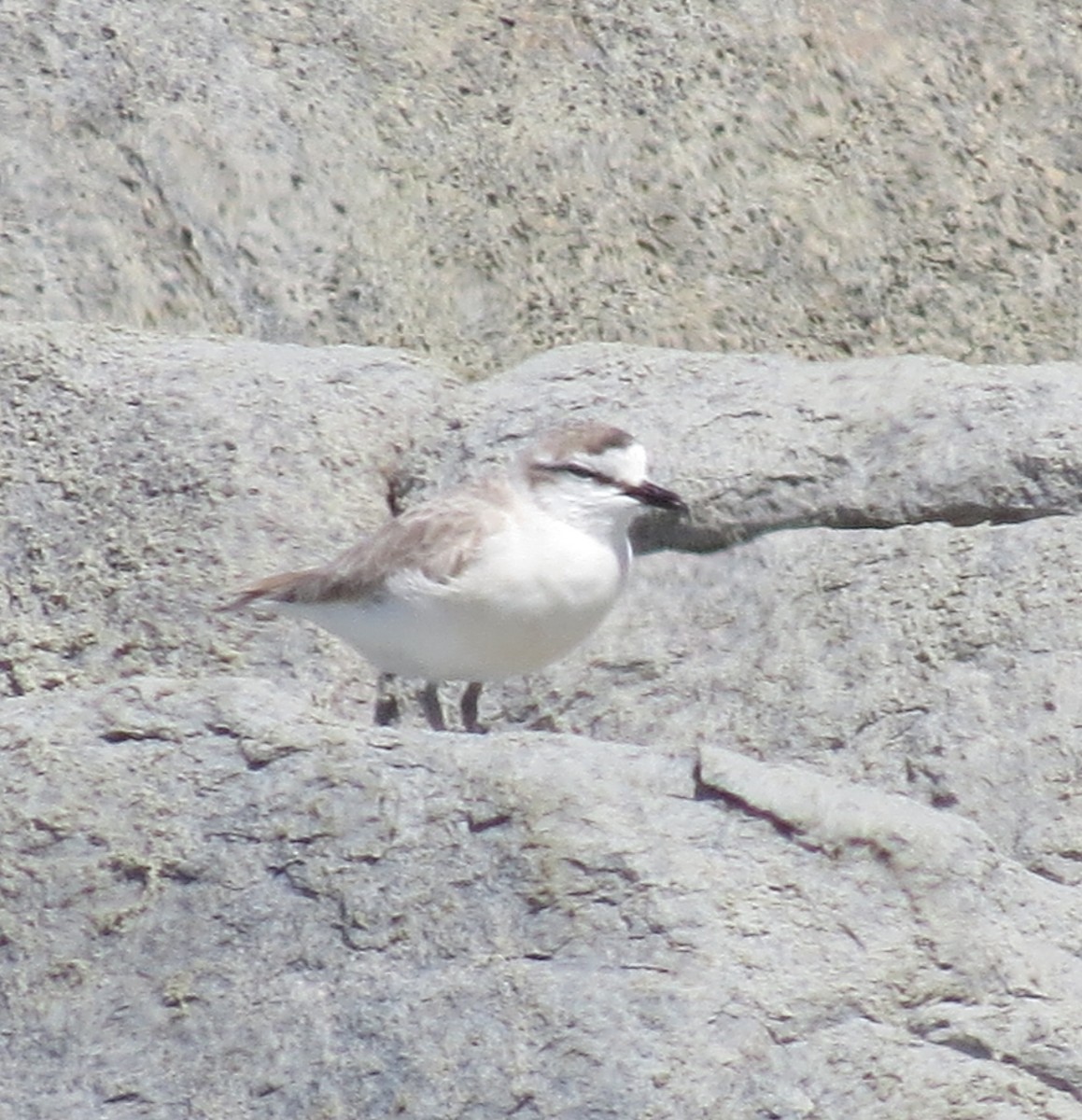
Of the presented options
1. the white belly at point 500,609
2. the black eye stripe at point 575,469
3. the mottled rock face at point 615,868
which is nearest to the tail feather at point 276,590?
the white belly at point 500,609

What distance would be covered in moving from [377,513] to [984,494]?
7.02ft

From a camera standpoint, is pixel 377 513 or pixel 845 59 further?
pixel 845 59

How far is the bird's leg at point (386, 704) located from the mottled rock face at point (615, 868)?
0.55 ft

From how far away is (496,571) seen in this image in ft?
26.6

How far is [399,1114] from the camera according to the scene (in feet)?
20.9

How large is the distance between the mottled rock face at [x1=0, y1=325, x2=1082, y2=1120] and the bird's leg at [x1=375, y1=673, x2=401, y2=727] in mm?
167

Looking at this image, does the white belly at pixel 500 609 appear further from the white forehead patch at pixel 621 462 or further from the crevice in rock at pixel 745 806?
the crevice in rock at pixel 745 806

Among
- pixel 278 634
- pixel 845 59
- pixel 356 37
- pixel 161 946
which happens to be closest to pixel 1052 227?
pixel 845 59

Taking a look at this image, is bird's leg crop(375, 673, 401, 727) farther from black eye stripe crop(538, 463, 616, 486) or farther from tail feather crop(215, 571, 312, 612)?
black eye stripe crop(538, 463, 616, 486)

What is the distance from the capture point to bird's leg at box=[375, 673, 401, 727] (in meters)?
8.92

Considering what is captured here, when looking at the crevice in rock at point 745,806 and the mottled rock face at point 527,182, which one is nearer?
the crevice in rock at point 745,806

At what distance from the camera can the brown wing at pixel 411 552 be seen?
8117mm

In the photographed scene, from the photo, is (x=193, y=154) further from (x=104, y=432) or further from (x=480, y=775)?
(x=480, y=775)

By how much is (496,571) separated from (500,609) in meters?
0.12
